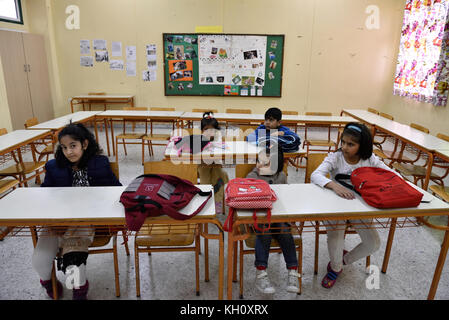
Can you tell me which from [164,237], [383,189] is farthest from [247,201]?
[383,189]

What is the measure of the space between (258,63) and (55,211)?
17.9 feet

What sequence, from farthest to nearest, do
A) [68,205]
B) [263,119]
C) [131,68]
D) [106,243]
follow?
[131,68]
[263,119]
[106,243]
[68,205]

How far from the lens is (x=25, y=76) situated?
5.73m

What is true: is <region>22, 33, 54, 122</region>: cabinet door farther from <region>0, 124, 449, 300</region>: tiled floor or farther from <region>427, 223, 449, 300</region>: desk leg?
<region>427, 223, 449, 300</region>: desk leg

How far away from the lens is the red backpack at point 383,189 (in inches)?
63.7

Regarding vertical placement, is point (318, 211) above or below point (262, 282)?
above

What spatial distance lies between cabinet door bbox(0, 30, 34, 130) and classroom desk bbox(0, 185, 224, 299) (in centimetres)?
457

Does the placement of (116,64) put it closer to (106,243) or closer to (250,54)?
(250,54)

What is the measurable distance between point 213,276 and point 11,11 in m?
6.39

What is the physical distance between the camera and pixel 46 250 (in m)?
1.74

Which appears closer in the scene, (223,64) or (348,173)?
(348,173)

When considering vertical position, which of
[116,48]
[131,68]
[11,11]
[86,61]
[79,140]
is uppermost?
[11,11]
